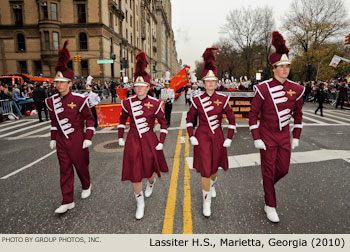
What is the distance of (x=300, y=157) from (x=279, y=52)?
12.6 ft

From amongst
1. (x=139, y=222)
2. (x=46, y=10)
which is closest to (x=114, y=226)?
(x=139, y=222)

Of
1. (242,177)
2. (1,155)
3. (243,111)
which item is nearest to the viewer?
(242,177)

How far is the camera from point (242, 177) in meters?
5.03

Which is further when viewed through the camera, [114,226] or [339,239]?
[114,226]

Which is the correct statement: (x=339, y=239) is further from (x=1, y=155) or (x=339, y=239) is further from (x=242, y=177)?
(x=1, y=155)

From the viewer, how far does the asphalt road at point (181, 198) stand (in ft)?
10.7

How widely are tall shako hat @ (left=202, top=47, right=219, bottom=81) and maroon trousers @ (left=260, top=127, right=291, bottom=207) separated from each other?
45.4 inches

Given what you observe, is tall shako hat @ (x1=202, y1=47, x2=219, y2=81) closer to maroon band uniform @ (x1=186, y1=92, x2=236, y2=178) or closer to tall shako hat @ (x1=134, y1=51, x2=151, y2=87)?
maroon band uniform @ (x1=186, y1=92, x2=236, y2=178)

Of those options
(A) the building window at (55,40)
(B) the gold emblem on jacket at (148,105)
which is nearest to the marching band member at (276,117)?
(B) the gold emblem on jacket at (148,105)

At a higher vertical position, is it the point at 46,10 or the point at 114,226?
the point at 46,10

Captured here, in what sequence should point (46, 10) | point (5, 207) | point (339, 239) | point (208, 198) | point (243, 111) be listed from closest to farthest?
point (339, 239) → point (208, 198) → point (5, 207) → point (243, 111) → point (46, 10)

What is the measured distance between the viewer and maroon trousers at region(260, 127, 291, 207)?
345 centimetres

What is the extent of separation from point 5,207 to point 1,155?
13.7 feet

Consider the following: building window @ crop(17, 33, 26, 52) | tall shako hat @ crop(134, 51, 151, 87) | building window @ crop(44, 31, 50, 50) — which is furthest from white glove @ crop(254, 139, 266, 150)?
building window @ crop(17, 33, 26, 52)
